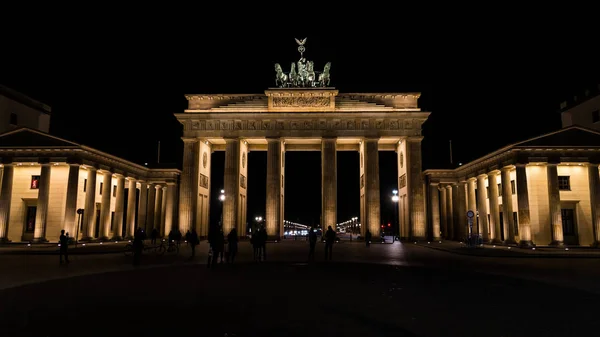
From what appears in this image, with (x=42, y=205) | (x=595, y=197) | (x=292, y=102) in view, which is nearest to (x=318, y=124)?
(x=292, y=102)

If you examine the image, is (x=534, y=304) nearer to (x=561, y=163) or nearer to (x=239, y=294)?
(x=239, y=294)

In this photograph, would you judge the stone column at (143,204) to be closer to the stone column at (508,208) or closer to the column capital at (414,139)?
the column capital at (414,139)

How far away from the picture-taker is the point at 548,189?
36.6 metres

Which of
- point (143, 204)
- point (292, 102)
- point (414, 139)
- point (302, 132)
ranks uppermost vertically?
point (292, 102)

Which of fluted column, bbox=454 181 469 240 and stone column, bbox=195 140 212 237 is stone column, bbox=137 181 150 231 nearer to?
stone column, bbox=195 140 212 237

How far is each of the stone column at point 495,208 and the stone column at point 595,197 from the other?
8142 mm

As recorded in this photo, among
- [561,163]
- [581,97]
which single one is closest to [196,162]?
[561,163]

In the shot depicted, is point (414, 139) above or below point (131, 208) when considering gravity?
above

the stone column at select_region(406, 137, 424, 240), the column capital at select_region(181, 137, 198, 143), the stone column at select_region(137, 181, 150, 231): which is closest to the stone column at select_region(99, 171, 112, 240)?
the stone column at select_region(137, 181, 150, 231)

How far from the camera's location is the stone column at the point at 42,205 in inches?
1483

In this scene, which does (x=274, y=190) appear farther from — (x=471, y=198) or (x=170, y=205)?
(x=471, y=198)

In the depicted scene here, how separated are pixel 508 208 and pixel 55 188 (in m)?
45.9

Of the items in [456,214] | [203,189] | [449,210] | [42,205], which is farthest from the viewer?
[449,210]

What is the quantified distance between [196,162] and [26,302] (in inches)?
1574
